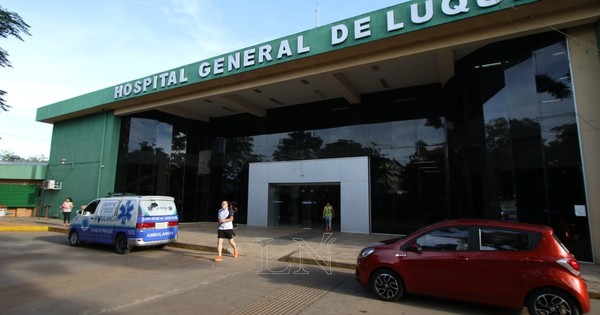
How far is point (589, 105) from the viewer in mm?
9906

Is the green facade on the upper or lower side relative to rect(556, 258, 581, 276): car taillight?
upper

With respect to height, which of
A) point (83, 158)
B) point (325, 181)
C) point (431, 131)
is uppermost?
point (431, 131)

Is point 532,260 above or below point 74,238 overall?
above

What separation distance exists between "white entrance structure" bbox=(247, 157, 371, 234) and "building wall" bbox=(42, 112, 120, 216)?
8.75m

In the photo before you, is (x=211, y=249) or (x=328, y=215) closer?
(x=211, y=249)

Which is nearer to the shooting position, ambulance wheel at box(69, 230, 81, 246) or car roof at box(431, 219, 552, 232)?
car roof at box(431, 219, 552, 232)

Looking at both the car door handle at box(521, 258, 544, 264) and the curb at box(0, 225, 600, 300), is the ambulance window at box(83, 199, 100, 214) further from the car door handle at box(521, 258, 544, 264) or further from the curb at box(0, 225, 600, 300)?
the car door handle at box(521, 258, 544, 264)

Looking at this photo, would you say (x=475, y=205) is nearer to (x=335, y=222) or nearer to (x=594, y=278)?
(x=594, y=278)

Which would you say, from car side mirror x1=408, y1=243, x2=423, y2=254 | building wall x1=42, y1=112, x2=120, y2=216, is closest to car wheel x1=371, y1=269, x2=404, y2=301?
car side mirror x1=408, y1=243, x2=423, y2=254

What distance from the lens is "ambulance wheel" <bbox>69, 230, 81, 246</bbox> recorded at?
12.1 metres

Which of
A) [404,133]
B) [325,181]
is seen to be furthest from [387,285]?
[325,181]

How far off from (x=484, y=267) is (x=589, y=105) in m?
8.00

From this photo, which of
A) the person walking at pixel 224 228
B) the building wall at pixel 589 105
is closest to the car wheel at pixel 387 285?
the person walking at pixel 224 228

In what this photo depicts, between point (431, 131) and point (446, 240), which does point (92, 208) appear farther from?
point (431, 131)
